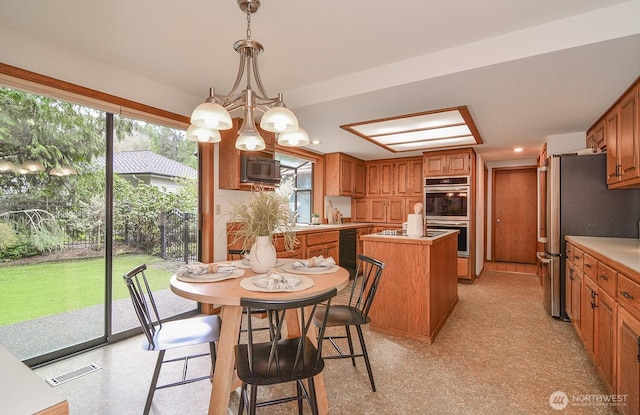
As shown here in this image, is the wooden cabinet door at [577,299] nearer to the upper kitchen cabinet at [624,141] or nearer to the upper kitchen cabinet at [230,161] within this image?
the upper kitchen cabinet at [624,141]

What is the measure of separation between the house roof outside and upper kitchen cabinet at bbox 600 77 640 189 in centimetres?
392

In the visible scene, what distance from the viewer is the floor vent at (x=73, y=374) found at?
2.08 metres

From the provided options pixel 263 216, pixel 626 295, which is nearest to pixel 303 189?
pixel 263 216

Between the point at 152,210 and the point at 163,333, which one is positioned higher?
the point at 152,210

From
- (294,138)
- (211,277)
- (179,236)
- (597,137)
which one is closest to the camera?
(211,277)

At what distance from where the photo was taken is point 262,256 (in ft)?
6.41

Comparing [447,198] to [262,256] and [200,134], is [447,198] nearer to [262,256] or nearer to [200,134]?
[262,256]

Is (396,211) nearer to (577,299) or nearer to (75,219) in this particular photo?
(577,299)

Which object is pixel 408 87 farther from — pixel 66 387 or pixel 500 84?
pixel 66 387

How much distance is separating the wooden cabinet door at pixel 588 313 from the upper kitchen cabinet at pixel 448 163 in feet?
8.97

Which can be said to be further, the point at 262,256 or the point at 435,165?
the point at 435,165

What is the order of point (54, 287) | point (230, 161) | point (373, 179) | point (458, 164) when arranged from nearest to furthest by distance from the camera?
1. point (54, 287)
2. point (230, 161)
3. point (458, 164)
4. point (373, 179)

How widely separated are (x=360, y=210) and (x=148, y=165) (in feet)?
13.8

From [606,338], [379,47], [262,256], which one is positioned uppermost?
[379,47]
